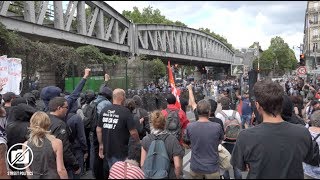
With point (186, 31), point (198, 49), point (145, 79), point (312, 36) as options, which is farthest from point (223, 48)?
point (145, 79)

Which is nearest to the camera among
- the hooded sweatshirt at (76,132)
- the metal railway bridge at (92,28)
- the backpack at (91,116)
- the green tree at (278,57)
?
the hooded sweatshirt at (76,132)

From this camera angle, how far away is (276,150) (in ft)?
9.87

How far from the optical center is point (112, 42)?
113ft

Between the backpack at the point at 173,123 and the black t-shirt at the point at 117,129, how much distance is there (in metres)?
0.84

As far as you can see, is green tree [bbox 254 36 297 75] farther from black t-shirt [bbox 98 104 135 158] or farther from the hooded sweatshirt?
black t-shirt [bbox 98 104 135 158]

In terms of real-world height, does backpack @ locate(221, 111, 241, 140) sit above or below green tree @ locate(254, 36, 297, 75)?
below

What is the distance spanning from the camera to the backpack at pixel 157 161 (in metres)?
4.50

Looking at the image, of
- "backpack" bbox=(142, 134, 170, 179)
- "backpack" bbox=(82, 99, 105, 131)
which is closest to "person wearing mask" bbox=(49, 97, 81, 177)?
"backpack" bbox=(142, 134, 170, 179)

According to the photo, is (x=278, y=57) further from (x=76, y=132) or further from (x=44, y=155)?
(x=44, y=155)

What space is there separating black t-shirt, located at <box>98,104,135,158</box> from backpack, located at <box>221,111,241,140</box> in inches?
66.9

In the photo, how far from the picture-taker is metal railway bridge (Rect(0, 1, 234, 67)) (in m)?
23.2

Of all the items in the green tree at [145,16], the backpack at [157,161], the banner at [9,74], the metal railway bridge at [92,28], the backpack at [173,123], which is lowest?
the backpack at [157,161]

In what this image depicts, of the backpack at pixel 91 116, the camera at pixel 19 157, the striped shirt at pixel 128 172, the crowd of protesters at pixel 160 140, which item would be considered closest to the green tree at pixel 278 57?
the backpack at pixel 91 116

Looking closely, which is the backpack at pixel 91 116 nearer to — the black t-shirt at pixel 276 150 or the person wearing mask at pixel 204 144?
the person wearing mask at pixel 204 144
